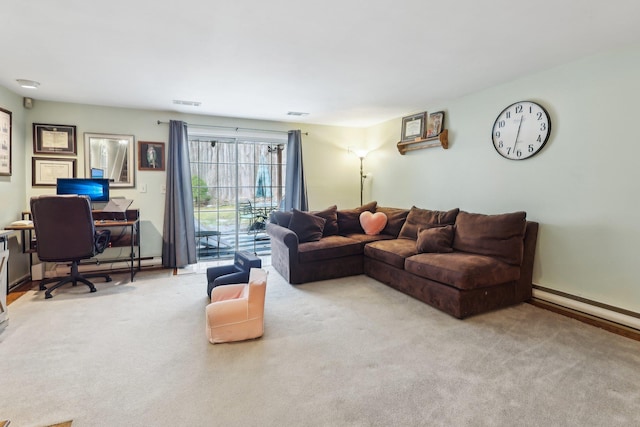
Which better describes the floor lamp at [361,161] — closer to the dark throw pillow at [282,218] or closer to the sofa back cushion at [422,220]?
the sofa back cushion at [422,220]

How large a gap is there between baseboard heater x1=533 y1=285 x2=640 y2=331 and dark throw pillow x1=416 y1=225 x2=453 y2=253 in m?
0.92

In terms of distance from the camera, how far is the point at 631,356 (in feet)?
7.02

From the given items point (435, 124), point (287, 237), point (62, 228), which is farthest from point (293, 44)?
point (62, 228)

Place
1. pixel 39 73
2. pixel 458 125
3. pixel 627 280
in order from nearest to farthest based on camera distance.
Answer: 1. pixel 627 280
2. pixel 39 73
3. pixel 458 125

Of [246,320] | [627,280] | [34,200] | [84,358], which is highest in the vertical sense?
[34,200]

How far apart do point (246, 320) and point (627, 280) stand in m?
3.04

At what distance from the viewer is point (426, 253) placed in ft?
11.1

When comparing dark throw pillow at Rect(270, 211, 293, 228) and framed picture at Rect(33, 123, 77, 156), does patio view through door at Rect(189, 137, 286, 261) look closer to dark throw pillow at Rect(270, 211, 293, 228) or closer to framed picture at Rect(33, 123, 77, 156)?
dark throw pillow at Rect(270, 211, 293, 228)

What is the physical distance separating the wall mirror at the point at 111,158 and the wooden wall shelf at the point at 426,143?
153 inches

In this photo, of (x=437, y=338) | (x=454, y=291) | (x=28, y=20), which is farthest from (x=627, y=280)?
(x=28, y=20)

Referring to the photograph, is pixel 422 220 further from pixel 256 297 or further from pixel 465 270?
pixel 256 297

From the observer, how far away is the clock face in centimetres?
308

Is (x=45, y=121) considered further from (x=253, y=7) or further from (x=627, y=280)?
(x=627, y=280)

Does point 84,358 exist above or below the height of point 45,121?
below
